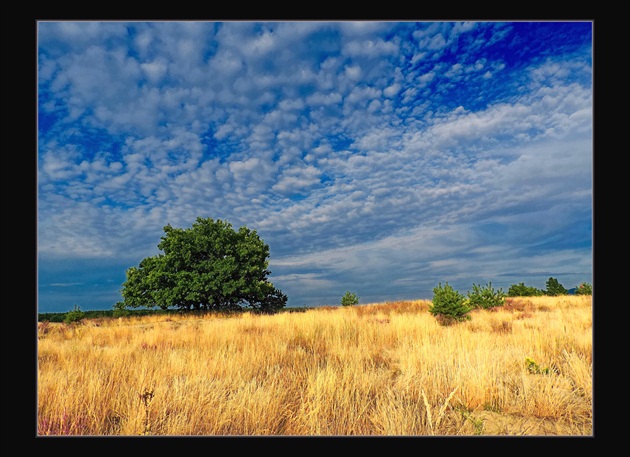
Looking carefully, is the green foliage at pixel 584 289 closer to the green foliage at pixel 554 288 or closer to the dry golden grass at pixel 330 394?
the green foliage at pixel 554 288

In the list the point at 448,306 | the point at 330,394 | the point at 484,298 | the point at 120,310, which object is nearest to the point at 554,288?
the point at 484,298

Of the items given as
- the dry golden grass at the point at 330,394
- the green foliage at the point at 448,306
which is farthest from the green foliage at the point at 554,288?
the dry golden grass at the point at 330,394

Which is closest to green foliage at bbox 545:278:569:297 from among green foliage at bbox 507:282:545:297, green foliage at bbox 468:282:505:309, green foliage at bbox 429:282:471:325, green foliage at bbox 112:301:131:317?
green foliage at bbox 507:282:545:297

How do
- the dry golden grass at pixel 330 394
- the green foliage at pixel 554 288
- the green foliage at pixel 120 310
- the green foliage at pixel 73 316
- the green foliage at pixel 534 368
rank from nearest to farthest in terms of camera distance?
the dry golden grass at pixel 330 394
the green foliage at pixel 534 368
the green foliage at pixel 73 316
the green foliage at pixel 120 310
the green foliage at pixel 554 288

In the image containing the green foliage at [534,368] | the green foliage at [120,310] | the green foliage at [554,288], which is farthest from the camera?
the green foliage at [554,288]

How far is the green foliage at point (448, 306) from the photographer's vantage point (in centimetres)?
1146

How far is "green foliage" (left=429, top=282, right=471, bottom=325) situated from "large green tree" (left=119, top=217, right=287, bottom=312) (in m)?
15.0

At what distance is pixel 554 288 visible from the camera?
92.0ft

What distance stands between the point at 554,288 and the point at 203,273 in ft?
95.2

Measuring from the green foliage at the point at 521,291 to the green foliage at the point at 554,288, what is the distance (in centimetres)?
61

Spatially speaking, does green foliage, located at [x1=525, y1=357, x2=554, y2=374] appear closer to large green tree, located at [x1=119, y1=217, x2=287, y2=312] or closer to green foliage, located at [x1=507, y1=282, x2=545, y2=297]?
large green tree, located at [x1=119, y1=217, x2=287, y2=312]
